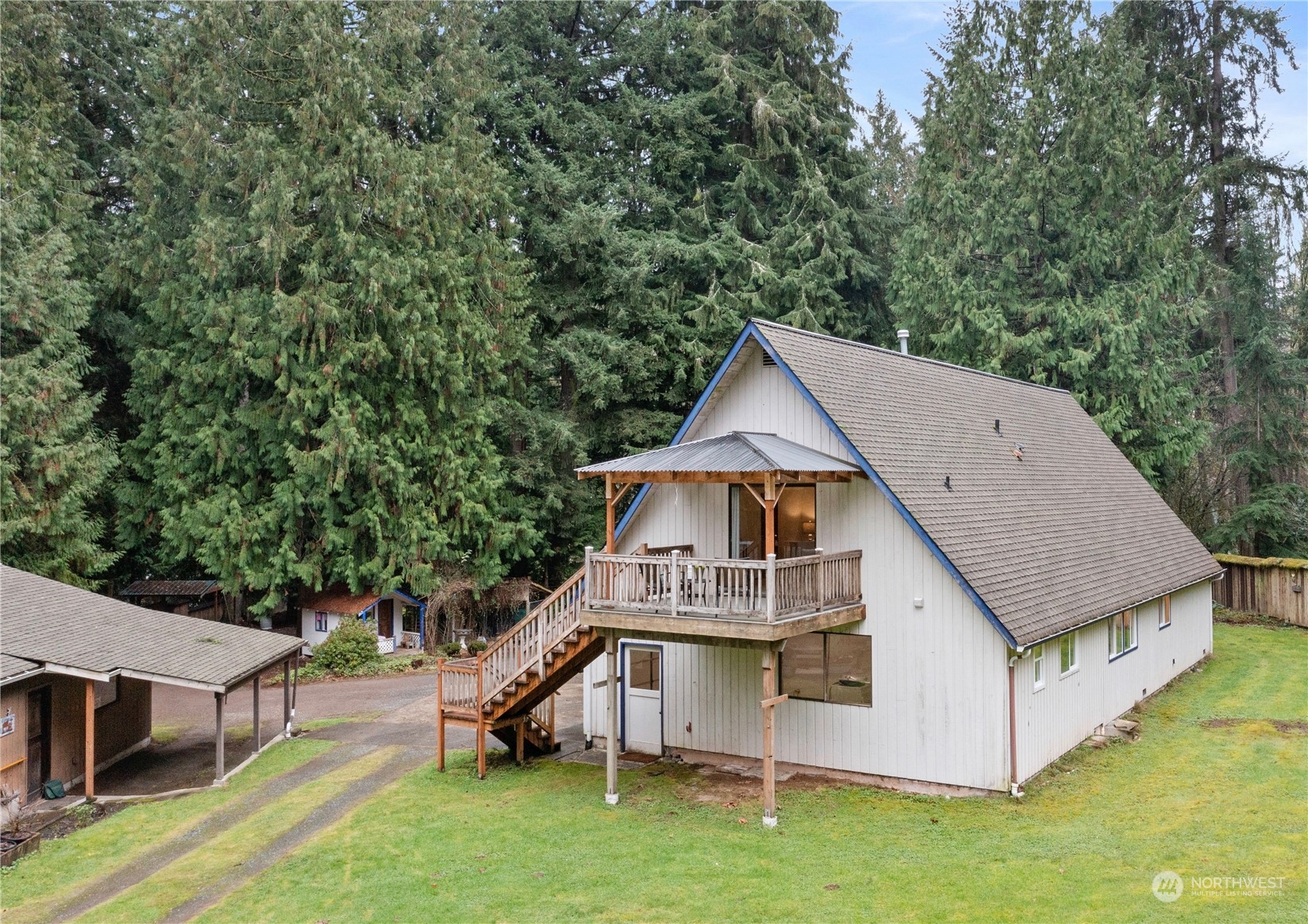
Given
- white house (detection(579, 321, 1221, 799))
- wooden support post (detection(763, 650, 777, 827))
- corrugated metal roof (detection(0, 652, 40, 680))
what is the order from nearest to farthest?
wooden support post (detection(763, 650, 777, 827)) < white house (detection(579, 321, 1221, 799)) < corrugated metal roof (detection(0, 652, 40, 680))

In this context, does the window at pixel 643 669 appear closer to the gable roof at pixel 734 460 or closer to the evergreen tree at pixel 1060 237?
the gable roof at pixel 734 460

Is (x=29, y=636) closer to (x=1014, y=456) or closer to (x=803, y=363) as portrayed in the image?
(x=803, y=363)

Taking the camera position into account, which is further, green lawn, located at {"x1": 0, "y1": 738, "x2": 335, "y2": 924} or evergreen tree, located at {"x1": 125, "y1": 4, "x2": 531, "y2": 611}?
evergreen tree, located at {"x1": 125, "y1": 4, "x2": 531, "y2": 611}

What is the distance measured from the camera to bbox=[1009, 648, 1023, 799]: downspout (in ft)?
41.6

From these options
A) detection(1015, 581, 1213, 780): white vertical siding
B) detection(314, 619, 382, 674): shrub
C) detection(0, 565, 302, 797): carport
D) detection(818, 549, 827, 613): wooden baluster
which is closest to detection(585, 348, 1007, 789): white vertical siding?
detection(1015, 581, 1213, 780): white vertical siding

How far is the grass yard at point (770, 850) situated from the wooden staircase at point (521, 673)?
2.70 feet

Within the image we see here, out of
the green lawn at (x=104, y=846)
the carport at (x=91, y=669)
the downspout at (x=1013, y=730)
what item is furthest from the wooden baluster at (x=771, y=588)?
the carport at (x=91, y=669)

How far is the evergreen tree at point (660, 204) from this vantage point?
30406 mm

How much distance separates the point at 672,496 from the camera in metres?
16.0

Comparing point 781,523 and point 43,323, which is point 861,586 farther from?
point 43,323

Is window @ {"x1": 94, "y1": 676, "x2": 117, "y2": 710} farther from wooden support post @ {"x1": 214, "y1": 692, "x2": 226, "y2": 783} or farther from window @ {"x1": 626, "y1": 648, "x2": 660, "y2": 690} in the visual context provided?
window @ {"x1": 626, "y1": 648, "x2": 660, "y2": 690}

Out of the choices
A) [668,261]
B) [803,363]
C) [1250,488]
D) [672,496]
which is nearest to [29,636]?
[672,496]

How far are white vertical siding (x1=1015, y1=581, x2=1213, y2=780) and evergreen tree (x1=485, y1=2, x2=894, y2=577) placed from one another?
15299mm

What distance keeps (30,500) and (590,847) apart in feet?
63.8
